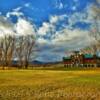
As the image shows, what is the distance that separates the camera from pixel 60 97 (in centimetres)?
2570

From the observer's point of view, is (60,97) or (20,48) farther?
(20,48)

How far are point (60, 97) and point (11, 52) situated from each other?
431 ft

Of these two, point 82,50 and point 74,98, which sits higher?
point 82,50

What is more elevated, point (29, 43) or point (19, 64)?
point (29, 43)

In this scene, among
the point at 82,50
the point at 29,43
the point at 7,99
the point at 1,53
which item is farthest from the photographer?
the point at 82,50

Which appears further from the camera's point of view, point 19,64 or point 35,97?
point 19,64

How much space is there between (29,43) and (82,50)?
39.1 meters

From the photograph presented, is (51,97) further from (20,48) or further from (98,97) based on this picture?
(20,48)

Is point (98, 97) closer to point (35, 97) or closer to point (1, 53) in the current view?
point (35, 97)

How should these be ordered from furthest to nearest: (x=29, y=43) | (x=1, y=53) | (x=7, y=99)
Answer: (x=29, y=43), (x=1, y=53), (x=7, y=99)

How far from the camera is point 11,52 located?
156 meters

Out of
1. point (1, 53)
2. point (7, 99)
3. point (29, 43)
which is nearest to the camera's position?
point (7, 99)

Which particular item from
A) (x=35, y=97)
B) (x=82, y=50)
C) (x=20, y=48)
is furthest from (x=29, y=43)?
(x=35, y=97)

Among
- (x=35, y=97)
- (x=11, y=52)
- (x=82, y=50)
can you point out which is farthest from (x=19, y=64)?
(x=35, y=97)
